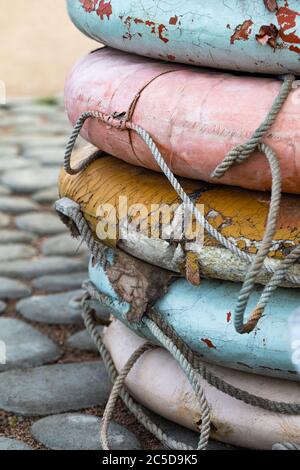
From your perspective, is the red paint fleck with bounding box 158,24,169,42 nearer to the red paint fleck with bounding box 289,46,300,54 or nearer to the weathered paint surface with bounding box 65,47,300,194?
the weathered paint surface with bounding box 65,47,300,194

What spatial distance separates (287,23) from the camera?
1.45 meters

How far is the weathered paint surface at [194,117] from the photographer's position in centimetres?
146

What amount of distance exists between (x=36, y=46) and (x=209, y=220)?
17.2 feet

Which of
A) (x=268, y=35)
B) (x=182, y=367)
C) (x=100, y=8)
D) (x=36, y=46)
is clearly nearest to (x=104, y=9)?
(x=100, y=8)

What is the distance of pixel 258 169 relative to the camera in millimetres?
1488

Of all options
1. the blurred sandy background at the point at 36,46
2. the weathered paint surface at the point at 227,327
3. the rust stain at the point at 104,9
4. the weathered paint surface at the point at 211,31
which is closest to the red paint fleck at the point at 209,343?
the weathered paint surface at the point at 227,327

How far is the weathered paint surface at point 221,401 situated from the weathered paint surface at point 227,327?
2.2 inches

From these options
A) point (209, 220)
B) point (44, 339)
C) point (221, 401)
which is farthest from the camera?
point (44, 339)

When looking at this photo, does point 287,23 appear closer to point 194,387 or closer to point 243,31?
point 243,31

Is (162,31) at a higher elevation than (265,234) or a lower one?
higher

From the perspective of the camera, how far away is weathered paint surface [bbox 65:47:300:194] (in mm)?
1463

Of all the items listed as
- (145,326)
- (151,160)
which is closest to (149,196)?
(151,160)

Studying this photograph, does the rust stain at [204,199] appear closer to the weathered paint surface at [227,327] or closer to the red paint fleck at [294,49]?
the weathered paint surface at [227,327]
